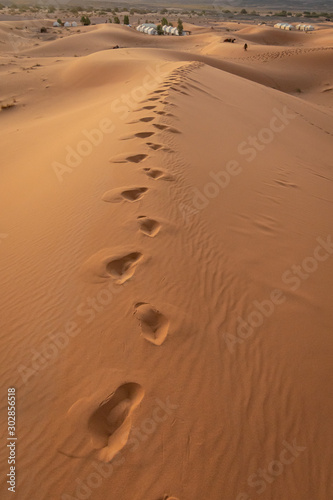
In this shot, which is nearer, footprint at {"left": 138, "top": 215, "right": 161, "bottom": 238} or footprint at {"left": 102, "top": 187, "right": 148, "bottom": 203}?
footprint at {"left": 138, "top": 215, "right": 161, "bottom": 238}

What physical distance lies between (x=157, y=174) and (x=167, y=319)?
1.97 meters

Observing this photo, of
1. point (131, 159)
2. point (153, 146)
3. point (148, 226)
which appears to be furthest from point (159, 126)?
point (148, 226)

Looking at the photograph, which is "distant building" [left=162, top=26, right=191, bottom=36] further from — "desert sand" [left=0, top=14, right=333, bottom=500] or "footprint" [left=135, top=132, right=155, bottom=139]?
"footprint" [left=135, top=132, right=155, bottom=139]

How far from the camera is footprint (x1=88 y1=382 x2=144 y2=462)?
4.74 ft

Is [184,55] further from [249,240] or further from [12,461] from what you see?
[12,461]

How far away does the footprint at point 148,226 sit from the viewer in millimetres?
2625

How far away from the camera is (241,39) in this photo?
79.3ft

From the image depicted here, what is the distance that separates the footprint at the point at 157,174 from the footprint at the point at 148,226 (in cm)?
79

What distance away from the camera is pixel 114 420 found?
153cm

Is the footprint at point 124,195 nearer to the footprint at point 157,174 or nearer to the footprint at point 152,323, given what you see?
the footprint at point 157,174

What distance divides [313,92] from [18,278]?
1639 centimetres

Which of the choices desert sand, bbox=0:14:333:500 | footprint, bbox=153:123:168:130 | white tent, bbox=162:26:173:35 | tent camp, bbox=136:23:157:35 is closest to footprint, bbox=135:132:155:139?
desert sand, bbox=0:14:333:500

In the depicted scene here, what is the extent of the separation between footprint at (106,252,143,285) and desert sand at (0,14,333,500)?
0.01 meters

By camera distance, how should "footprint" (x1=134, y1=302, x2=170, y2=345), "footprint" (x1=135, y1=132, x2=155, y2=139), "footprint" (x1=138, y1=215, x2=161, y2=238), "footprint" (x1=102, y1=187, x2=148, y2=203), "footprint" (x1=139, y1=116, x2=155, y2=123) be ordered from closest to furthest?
"footprint" (x1=134, y1=302, x2=170, y2=345), "footprint" (x1=138, y1=215, x2=161, y2=238), "footprint" (x1=102, y1=187, x2=148, y2=203), "footprint" (x1=135, y1=132, x2=155, y2=139), "footprint" (x1=139, y1=116, x2=155, y2=123)
